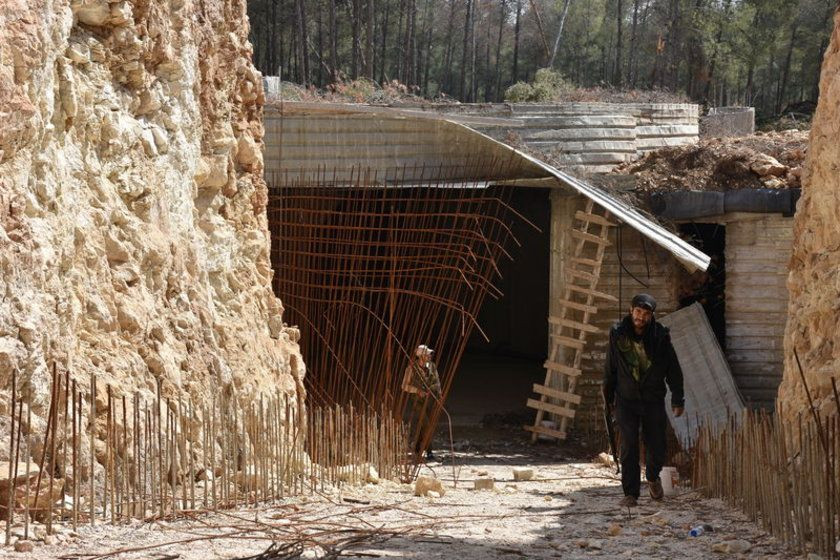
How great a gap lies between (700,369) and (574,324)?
55.3 inches

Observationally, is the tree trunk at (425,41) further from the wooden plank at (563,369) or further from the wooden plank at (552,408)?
the wooden plank at (552,408)

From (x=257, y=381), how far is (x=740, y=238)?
22.9 feet

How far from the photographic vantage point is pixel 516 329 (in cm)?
1958

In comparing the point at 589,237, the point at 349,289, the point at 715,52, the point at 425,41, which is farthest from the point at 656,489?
Result: the point at 425,41

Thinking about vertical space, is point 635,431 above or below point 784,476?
below

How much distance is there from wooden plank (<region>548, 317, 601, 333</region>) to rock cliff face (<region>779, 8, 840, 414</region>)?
19.3 ft

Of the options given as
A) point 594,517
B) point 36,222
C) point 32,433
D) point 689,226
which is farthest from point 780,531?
point 689,226

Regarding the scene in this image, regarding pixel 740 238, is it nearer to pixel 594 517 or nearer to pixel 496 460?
pixel 496 460

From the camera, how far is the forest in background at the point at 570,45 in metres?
26.9

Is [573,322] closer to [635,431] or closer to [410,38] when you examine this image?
[635,431]

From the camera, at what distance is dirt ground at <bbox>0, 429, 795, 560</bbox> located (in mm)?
4977

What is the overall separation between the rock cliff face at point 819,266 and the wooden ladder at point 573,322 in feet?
19.3

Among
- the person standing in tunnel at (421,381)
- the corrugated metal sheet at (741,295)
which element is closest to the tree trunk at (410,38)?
the corrugated metal sheet at (741,295)

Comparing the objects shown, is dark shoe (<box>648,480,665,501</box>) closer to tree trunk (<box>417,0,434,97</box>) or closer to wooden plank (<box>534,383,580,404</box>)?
wooden plank (<box>534,383,580,404</box>)
